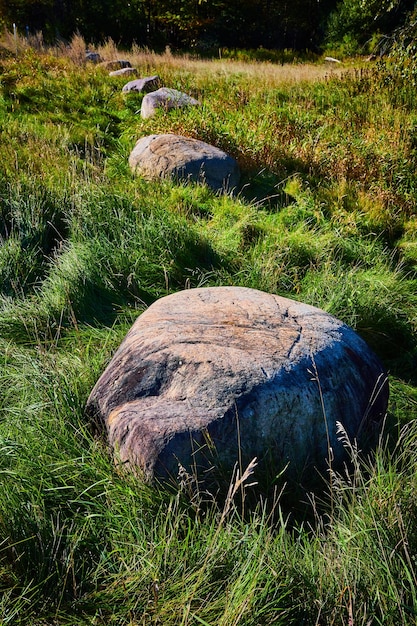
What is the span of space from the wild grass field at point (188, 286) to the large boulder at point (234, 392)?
0.17m

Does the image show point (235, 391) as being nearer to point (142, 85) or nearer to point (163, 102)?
point (163, 102)

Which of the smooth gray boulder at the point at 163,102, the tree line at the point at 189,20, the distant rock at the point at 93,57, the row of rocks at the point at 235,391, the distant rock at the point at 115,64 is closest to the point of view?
the row of rocks at the point at 235,391

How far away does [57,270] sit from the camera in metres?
4.96

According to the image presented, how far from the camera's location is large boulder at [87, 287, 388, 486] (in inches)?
111

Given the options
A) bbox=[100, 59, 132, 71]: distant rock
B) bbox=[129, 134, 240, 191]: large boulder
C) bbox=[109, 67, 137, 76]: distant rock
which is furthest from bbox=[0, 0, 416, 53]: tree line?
bbox=[129, 134, 240, 191]: large boulder

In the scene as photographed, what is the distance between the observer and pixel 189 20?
81.7 feet

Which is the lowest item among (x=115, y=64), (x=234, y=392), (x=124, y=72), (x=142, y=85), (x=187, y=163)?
(x=234, y=392)

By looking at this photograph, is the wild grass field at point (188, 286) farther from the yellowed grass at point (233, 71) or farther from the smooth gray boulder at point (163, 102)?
the yellowed grass at point (233, 71)

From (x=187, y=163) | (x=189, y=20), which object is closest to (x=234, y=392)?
(x=187, y=163)

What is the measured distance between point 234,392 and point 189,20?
25.5 metres

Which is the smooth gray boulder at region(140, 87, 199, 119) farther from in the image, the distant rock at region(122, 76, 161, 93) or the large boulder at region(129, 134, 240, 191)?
the large boulder at region(129, 134, 240, 191)

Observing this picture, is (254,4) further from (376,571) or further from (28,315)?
(376,571)

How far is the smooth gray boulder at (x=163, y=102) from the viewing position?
384 inches

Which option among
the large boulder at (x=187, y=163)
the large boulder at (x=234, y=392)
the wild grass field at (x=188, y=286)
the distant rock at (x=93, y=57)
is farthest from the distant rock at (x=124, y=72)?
the large boulder at (x=234, y=392)
